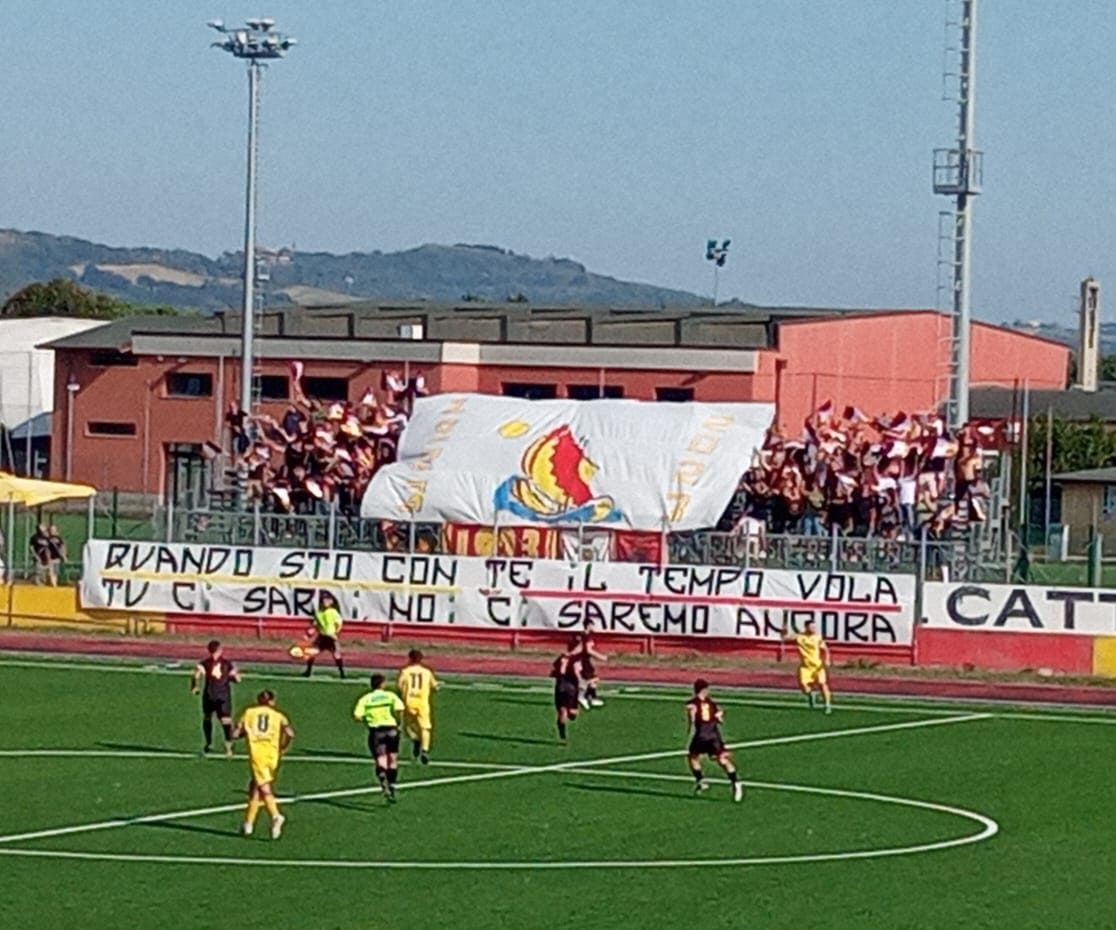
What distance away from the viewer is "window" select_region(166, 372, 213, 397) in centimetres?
8494

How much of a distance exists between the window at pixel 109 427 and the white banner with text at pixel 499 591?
115 ft

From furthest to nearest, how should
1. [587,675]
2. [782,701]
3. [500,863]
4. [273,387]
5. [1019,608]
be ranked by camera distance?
[273,387], [1019,608], [782,701], [587,675], [500,863]

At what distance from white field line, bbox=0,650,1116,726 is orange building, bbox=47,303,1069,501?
29.9 metres

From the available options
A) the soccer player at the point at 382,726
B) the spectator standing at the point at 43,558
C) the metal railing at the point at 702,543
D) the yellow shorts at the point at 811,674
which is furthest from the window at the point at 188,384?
the soccer player at the point at 382,726

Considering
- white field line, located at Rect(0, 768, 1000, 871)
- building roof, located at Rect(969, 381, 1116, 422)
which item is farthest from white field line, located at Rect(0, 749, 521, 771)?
building roof, located at Rect(969, 381, 1116, 422)

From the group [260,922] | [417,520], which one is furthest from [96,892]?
[417,520]

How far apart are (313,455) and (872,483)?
41.9ft

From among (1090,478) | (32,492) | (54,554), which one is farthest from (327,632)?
(1090,478)

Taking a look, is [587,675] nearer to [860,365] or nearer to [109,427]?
[860,365]

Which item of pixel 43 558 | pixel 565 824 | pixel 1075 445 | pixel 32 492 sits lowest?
pixel 565 824

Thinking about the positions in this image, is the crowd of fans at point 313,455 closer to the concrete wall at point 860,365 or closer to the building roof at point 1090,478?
the concrete wall at point 860,365

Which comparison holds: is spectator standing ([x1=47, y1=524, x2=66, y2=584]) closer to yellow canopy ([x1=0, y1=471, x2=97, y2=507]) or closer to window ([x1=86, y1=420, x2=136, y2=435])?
yellow canopy ([x1=0, y1=471, x2=97, y2=507])

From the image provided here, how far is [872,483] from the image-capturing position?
52.5 metres

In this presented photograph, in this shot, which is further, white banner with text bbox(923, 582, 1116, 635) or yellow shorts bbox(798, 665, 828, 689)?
white banner with text bbox(923, 582, 1116, 635)
